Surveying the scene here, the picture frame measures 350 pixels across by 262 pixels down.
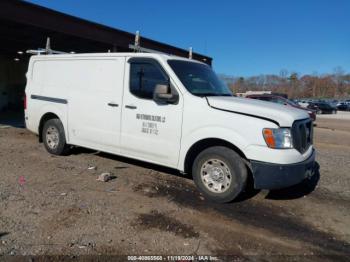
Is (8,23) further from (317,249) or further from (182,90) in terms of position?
(317,249)

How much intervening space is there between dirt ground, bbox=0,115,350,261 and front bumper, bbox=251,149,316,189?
484mm

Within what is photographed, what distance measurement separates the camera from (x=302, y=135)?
4.71 meters

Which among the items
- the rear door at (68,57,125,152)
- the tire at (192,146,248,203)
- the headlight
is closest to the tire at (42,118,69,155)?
the rear door at (68,57,125,152)

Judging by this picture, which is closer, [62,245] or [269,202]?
[62,245]

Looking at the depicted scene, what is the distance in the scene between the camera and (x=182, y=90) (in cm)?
494

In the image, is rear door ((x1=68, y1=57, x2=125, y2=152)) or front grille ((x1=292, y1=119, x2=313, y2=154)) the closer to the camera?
front grille ((x1=292, y1=119, x2=313, y2=154))

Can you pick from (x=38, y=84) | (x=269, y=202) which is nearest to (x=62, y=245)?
(x=269, y=202)

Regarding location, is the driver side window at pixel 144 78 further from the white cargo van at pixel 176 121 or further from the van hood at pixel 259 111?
the van hood at pixel 259 111

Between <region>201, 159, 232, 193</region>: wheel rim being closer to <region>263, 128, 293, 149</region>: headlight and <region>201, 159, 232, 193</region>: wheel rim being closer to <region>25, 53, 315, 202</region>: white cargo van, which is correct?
<region>25, 53, 315, 202</region>: white cargo van

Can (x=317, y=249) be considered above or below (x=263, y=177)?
below

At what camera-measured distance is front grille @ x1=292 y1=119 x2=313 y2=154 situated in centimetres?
444

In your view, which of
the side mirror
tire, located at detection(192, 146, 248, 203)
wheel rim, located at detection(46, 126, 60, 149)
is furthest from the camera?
wheel rim, located at detection(46, 126, 60, 149)

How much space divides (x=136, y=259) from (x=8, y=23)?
1329 centimetres

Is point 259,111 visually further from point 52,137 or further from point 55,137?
point 52,137
